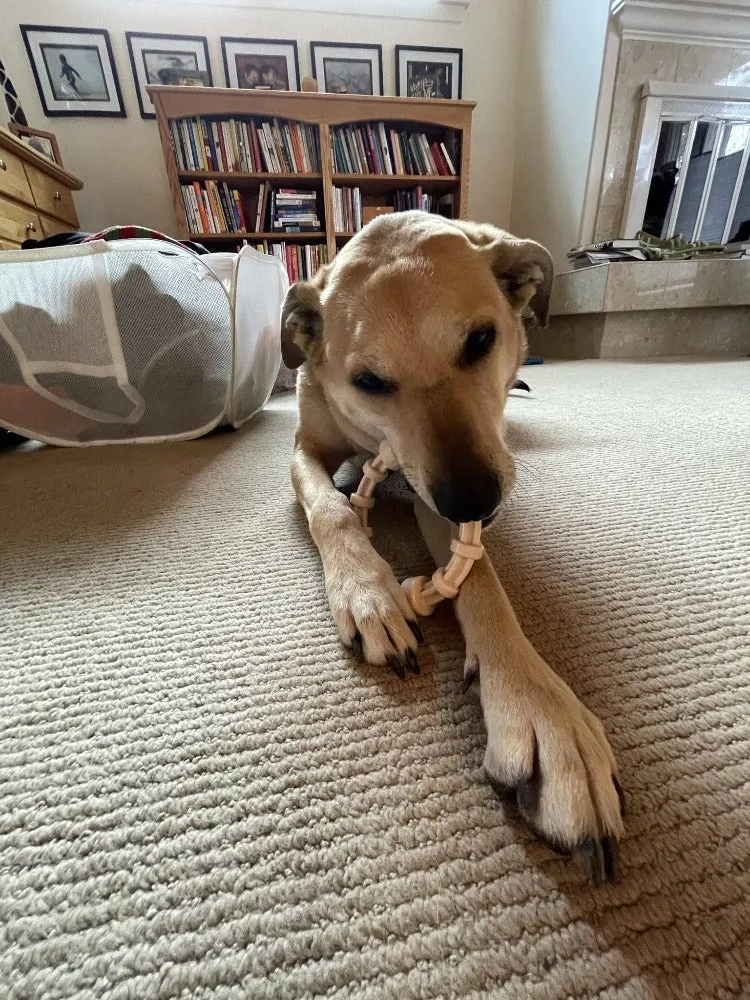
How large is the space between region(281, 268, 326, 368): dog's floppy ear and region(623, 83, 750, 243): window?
3.85 meters

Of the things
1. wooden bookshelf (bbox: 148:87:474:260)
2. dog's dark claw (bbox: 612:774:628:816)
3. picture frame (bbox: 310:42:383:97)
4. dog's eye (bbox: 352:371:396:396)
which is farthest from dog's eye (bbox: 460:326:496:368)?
picture frame (bbox: 310:42:383:97)

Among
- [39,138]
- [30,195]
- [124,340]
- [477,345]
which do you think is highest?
[39,138]

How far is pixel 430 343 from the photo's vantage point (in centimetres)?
73

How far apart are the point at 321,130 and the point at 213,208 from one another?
927mm

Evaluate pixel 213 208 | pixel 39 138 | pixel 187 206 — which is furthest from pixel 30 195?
pixel 213 208

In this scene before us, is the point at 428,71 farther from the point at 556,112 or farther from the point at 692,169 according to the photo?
the point at 692,169

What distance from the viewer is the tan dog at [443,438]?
0.39 m

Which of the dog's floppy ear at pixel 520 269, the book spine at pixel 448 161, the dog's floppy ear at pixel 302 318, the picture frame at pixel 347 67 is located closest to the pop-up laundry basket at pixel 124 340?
the dog's floppy ear at pixel 302 318

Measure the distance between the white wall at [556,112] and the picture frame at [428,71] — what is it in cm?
62

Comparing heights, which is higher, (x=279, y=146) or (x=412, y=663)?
(x=279, y=146)

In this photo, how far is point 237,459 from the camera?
1.38 metres

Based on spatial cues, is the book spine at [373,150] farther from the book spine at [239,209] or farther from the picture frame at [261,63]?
the book spine at [239,209]

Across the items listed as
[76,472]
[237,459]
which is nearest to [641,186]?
[237,459]

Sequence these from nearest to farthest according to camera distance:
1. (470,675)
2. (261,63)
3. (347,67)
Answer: (470,675) → (261,63) → (347,67)
